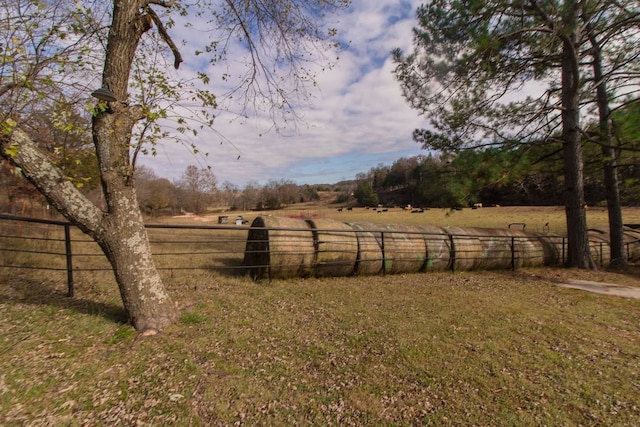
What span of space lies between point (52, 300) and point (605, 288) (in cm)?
1024

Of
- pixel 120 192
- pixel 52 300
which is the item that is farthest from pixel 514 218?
pixel 52 300

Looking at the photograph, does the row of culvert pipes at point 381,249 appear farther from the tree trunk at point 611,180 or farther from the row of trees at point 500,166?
the row of trees at point 500,166

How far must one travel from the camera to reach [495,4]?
6516mm

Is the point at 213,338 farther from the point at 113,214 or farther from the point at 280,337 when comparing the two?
the point at 113,214

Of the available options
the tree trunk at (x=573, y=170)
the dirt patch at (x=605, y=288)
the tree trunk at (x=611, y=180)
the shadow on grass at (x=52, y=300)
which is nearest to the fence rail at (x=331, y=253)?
the shadow on grass at (x=52, y=300)

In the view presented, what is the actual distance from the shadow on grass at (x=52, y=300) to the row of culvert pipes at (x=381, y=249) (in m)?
2.36

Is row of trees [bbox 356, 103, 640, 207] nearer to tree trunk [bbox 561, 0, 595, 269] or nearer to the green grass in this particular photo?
tree trunk [bbox 561, 0, 595, 269]

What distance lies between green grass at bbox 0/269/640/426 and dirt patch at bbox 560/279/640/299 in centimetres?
128

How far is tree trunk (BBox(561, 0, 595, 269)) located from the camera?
332 inches

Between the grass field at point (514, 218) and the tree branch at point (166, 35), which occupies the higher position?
the tree branch at point (166, 35)

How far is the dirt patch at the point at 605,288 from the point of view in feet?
20.2

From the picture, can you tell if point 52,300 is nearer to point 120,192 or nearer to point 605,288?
point 120,192

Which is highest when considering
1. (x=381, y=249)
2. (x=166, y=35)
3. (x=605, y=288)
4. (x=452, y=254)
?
(x=166, y=35)

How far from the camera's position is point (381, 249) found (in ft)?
24.9
